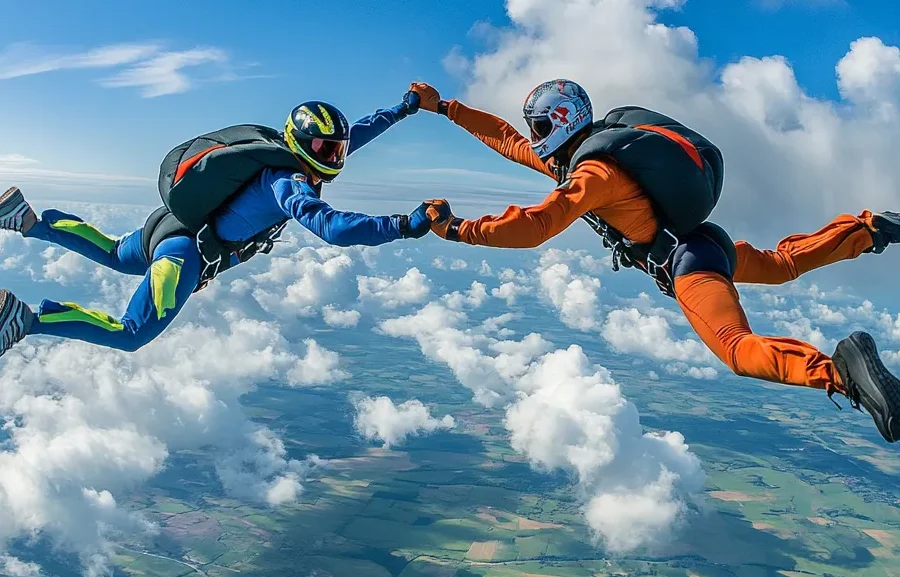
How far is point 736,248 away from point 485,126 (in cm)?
337

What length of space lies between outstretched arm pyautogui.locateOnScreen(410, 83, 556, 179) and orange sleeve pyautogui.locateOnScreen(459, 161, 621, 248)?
2.07m

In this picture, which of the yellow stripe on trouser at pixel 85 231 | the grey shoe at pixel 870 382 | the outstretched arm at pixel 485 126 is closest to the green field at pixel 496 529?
the yellow stripe on trouser at pixel 85 231

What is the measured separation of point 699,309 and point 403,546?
148084 mm

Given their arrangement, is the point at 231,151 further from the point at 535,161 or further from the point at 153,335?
the point at 535,161

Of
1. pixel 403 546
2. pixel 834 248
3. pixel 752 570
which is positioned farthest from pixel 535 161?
pixel 752 570

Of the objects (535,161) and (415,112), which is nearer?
(535,161)

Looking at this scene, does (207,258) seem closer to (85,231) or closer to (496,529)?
(85,231)

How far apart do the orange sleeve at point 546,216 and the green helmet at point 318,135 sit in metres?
1.92

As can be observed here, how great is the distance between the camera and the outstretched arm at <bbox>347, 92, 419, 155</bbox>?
739 cm

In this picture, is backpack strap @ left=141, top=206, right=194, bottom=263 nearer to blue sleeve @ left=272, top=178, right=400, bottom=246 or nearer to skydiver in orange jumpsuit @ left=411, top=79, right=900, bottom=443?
blue sleeve @ left=272, top=178, right=400, bottom=246

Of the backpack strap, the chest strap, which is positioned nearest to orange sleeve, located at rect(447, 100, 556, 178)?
the chest strap

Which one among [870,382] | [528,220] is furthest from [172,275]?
[870,382]

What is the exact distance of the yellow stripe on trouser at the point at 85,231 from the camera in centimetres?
713

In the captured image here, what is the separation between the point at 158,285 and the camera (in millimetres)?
6113
